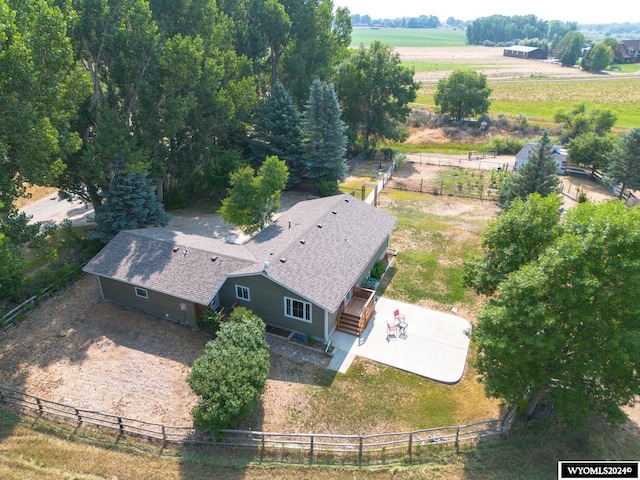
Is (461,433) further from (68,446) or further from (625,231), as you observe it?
(68,446)

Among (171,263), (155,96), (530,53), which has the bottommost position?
(171,263)

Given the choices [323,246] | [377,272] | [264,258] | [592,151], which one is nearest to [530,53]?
[592,151]

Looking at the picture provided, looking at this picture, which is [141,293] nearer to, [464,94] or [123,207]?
[123,207]

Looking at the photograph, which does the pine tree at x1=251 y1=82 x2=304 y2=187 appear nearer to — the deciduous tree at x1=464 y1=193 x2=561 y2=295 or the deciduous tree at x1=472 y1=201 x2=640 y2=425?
the deciduous tree at x1=464 y1=193 x2=561 y2=295

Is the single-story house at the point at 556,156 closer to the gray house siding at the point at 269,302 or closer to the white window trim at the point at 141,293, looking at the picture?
the gray house siding at the point at 269,302

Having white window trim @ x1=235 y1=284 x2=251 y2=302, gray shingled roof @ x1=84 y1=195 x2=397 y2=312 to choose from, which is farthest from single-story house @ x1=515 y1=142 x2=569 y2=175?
white window trim @ x1=235 y1=284 x2=251 y2=302
